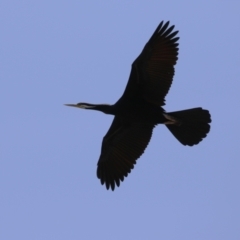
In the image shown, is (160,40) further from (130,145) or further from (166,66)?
(130,145)

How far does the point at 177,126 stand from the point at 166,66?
4.30 ft

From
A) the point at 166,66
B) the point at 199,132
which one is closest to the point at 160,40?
the point at 166,66

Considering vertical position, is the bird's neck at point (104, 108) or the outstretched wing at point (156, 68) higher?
the outstretched wing at point (156, 68)

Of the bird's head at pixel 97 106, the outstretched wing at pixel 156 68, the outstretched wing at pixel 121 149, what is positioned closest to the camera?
the outstretched wing at pixel 156 68

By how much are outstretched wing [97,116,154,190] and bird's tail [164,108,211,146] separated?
754 mm

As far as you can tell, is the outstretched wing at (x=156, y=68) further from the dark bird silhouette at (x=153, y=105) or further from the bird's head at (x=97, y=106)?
the bird's head at (x=97, y=106)

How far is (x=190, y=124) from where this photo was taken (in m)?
23.7

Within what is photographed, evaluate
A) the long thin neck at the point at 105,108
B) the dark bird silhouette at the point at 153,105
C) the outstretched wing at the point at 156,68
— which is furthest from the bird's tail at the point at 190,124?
the long thin neck at the point at 105,108

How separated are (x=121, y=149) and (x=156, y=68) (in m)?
2.17

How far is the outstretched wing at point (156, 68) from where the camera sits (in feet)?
76.3

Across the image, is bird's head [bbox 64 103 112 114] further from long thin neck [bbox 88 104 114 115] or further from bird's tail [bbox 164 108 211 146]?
bird's tail [bbox 164 108 211 146]

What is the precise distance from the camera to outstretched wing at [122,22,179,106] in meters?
23.2

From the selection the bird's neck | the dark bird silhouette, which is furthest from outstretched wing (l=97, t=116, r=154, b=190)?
the bird's neck

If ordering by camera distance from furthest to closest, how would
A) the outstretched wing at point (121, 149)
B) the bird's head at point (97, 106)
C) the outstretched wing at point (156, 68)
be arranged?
the outstretched wing at point (121, 149), the bird's head at point (97, 106), the outstretched wing at point (156, 68)
